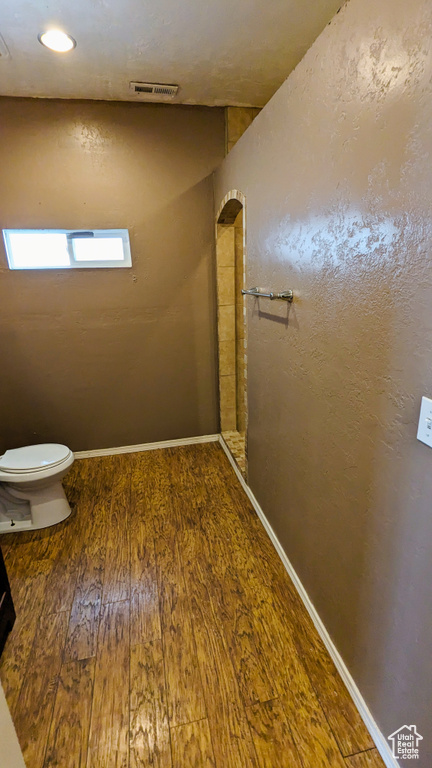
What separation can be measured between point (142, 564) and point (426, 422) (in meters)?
1.62

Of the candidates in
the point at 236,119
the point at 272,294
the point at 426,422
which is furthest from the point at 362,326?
the point at 236,119

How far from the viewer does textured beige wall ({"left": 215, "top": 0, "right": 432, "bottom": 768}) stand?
83 centimetres

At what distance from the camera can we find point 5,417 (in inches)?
108

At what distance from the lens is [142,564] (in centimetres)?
190

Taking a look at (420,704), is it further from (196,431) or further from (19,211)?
(19,211)

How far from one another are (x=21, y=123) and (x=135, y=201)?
2.62 feet

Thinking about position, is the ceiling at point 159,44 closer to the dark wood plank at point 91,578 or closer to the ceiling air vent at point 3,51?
the ceiling air vent at point 3,51

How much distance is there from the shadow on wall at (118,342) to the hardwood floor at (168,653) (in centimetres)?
88

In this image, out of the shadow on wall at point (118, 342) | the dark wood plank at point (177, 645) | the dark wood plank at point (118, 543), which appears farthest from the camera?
the shadow on wall at point (118, 342)

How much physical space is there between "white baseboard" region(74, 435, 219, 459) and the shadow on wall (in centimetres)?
5

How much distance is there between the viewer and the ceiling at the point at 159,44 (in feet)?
4.95

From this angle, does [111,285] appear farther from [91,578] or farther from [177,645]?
[177,645]

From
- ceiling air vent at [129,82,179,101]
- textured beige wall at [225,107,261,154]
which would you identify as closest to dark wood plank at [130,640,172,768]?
ceiling air vent at [129,82,179,101]

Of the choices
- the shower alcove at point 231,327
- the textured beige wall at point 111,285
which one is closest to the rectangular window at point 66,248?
the textured beige wall at point 111,285
